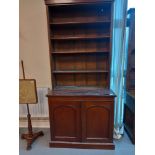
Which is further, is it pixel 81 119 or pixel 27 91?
pixel 27 91

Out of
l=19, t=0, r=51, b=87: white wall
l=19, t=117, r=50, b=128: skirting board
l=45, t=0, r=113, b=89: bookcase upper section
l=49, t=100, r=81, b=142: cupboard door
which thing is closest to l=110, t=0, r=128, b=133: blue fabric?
l=45, t=0, r=113, b=89: bookcase upper section

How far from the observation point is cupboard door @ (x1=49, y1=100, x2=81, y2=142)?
2287 millimetres

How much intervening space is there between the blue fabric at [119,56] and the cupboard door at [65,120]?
2.44ft

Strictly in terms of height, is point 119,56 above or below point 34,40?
below

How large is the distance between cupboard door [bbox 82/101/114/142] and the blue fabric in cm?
41

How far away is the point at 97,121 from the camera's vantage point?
89.8 inches

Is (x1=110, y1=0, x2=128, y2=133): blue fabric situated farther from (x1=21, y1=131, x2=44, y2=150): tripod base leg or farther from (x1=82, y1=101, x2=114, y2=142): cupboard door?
(x1=21, y1=131, x2=44, y2=150): tripod base leg

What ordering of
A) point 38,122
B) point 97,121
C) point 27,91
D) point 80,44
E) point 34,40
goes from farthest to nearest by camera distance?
point 38,122 < point 34,40 < point 80,44 < point 27,91 < point 97,121

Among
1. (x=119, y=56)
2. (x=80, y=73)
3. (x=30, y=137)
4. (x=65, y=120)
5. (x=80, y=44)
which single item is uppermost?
(x=80, y=44)

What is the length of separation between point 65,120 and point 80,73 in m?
0.84

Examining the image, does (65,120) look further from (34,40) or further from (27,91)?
(34,40)

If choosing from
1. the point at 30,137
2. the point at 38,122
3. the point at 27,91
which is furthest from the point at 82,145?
the point at 27,91

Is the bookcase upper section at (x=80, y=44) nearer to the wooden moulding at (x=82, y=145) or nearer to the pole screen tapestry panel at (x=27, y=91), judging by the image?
the pole screen tapestry panel at (x=27, y=91)
